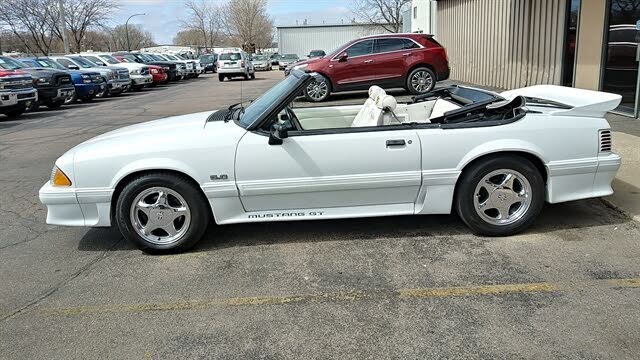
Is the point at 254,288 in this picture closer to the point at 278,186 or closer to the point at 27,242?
the point at 278,186

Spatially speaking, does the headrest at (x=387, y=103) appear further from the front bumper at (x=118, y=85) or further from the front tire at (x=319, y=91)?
the front bumper at (x=118, y=85)

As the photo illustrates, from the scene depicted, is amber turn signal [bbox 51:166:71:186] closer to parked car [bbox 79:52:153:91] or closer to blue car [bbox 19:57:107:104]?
blue car [bbox 19:57:107:104]

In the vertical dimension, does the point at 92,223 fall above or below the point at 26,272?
above

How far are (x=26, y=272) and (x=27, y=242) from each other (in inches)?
32.1

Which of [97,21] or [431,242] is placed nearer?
[431,242]

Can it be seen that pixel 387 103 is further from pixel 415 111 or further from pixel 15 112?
pixel 15 112

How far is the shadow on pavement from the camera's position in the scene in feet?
15.4

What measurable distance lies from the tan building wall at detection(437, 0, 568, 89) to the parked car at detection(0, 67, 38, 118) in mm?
13336

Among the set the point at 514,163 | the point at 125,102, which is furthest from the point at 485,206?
the point at 125,102

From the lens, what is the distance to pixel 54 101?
17.6 meters

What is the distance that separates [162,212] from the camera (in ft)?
14.4

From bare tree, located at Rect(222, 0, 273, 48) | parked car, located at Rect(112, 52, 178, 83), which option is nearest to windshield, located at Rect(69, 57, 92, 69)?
parked car, located at Rect(112, 52, 178, 83)

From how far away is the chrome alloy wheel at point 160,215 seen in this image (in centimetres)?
437

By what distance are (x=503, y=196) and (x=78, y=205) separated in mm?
3561
